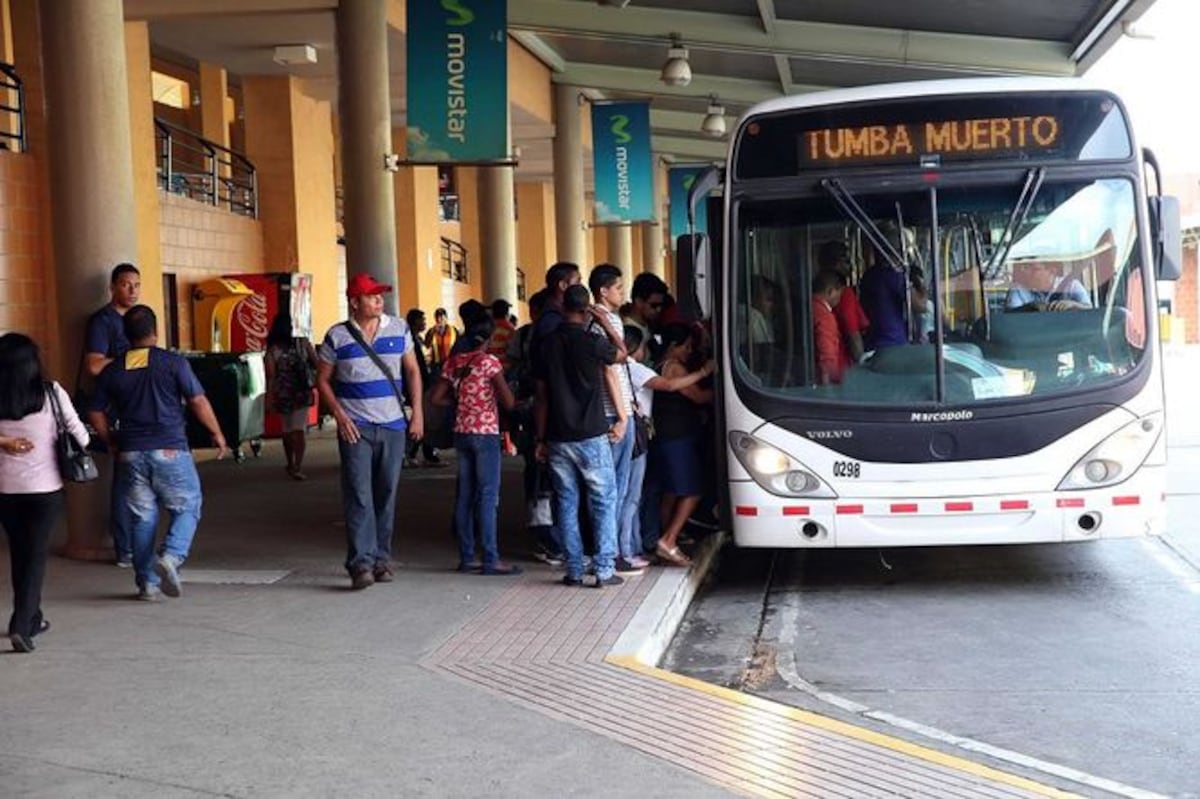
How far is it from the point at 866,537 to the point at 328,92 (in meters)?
18.4

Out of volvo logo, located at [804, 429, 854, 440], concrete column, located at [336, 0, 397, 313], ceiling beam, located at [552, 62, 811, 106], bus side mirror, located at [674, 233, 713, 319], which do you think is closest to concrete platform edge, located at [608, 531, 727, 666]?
volvo logo, located at [804, 429, 854, 440]

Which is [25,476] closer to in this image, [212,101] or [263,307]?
[263,307]

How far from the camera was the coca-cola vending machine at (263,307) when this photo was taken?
20469 millimetres

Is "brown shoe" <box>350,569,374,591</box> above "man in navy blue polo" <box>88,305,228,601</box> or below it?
below

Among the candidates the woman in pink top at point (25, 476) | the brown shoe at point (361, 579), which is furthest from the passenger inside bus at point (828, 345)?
the woman in pink top at point (25, 476)

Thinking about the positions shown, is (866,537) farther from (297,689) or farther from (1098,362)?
(297,689)

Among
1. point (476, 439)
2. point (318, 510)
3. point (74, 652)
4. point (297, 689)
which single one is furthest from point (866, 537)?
point (318, 510)

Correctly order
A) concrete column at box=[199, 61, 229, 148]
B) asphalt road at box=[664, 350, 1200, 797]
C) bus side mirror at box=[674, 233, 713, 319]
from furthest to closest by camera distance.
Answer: concrete column at box=[199, 61, 229, 148] → bus side mirror at box=[674, 233, 713, 319] → asphalt road at box=[664, 350, 1200, 797]

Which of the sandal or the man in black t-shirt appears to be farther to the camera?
the sandal

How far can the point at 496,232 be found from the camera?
26.9m

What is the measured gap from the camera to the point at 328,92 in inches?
984

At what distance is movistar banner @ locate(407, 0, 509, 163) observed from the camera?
16.5 metres

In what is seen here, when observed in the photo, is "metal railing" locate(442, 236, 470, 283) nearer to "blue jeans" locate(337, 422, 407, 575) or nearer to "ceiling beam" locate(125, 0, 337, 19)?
"ceiling beam" locate(125, 0, 337, 19)

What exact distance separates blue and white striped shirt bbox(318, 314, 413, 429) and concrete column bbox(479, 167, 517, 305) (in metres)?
18.0
